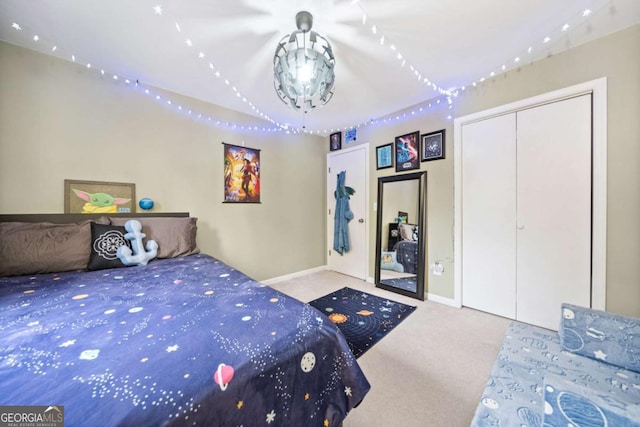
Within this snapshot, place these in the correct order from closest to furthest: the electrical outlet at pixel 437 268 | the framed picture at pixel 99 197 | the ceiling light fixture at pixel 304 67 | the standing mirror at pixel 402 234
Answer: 1. the ceiling light fixture at pixel 304 67
2. the framed picture at pixel 99 197
3. the electrical outlet at pixel 437 268
4. the standing mirror at pixel 402 234

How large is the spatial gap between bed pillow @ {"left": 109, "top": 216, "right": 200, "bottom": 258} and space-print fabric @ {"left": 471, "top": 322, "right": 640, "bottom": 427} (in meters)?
2.35

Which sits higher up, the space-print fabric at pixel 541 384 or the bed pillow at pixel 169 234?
the bed pillow at pixel 169 234

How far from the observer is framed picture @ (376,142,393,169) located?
3.16 meters

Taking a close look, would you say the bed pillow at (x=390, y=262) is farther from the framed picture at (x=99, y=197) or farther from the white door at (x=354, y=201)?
the framed picture at (x=99, y=197)

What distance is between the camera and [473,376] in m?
1.53

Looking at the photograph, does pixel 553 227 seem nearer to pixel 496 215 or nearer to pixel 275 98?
pixel 496 215

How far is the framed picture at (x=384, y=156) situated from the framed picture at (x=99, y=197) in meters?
2.92

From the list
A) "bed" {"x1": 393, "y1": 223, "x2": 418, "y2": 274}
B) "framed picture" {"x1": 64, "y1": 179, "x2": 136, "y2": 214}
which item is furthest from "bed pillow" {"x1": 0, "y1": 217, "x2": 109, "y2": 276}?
"bed" {"x1": 393, "y1": 223, "x2": 418, "y2": 274}

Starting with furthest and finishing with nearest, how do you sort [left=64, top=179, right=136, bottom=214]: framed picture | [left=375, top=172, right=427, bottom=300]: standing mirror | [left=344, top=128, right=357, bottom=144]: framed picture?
[left=344, top=128, right=357, bottom=144]: framed picture → [left=375, top=172, right=427, bottom=300]: standing mirror → [left=64, top=179, right=136, bottom=214]: framed picture

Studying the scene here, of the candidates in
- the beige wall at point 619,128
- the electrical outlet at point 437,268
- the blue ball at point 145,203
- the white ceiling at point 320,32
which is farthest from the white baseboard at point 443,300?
the blue ball at point 145,203

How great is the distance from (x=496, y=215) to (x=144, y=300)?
9.62 ft

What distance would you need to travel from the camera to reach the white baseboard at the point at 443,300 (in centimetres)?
256

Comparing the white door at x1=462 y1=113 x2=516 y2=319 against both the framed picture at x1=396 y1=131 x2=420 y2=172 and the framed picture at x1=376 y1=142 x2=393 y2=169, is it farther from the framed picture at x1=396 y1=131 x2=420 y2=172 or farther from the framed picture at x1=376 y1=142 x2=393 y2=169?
the framed picture at x1=376 y1=142 x2=393 y2=169

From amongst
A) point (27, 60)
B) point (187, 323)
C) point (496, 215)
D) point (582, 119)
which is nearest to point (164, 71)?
point (27, 60)
